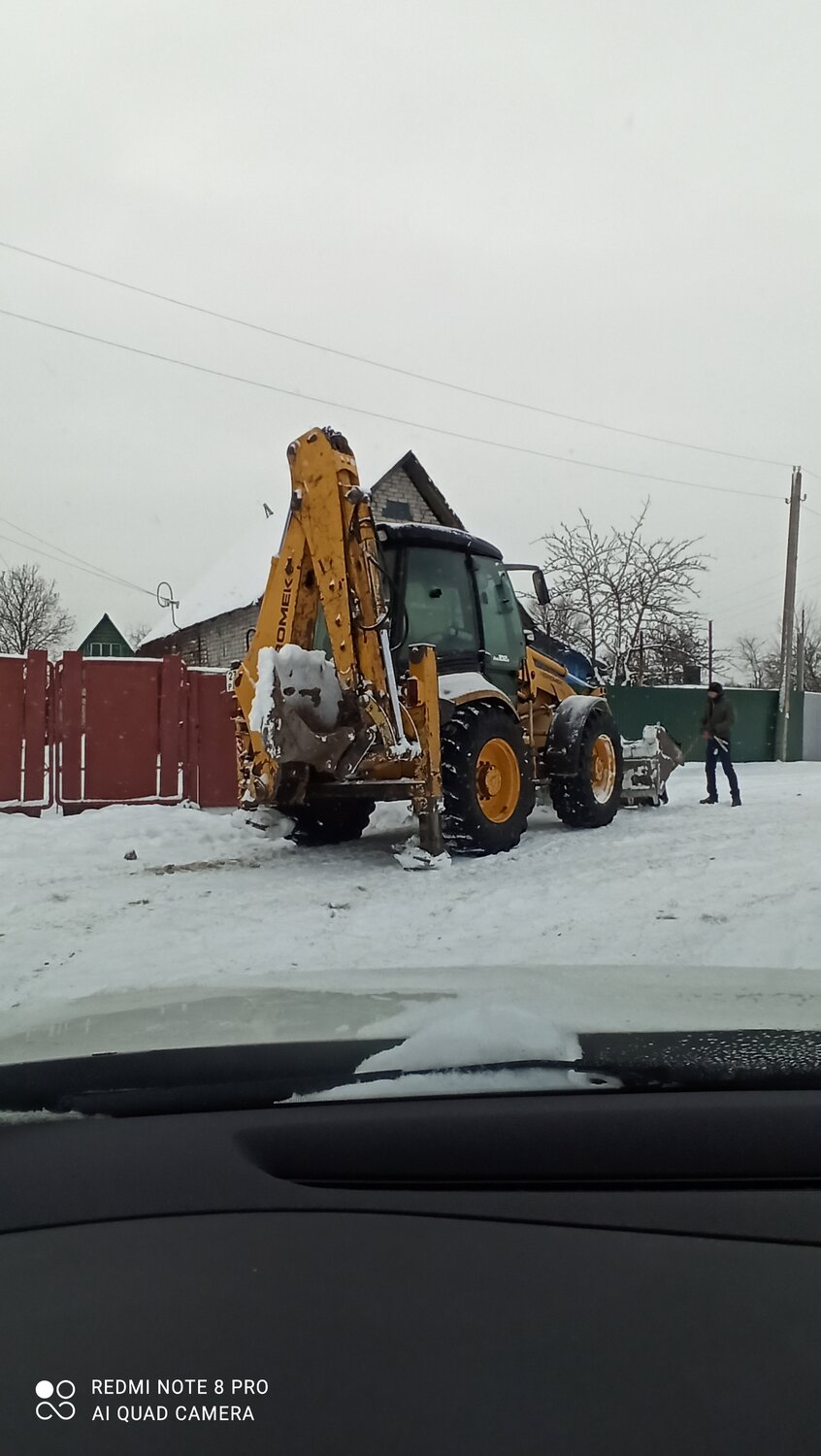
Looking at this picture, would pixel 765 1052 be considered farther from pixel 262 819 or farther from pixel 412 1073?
pixel 262 819

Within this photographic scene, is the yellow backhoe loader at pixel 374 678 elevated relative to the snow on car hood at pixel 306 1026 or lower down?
elevated

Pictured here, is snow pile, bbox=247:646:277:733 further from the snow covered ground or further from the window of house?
the window of house

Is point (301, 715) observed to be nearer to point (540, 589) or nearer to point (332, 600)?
point (332, 600)

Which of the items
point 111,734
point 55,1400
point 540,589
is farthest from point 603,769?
point 55,1400

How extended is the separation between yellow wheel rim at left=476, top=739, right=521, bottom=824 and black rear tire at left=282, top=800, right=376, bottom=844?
52.7 inches

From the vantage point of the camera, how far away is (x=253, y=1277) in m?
1.52

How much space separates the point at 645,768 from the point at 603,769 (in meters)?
1.61

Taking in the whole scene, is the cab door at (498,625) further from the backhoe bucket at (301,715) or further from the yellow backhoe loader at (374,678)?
the backhoe bucket at (301,715)

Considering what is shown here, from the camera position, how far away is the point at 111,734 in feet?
43.0

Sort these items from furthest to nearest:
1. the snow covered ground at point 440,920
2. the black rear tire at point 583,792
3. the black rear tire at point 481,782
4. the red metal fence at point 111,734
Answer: the red metal fence at point 111,734 < the black rear tire at point 583,792 < the black rear tire at point 481,782 < the snow covered ground at point 440,920

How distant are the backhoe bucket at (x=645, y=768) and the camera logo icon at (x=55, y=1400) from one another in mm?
11232

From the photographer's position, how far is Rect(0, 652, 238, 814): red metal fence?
41.2 feet

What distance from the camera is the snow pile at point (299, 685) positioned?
8352 millimetres

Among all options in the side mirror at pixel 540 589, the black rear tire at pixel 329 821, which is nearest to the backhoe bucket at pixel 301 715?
the black rear tire at pixel 329 821
